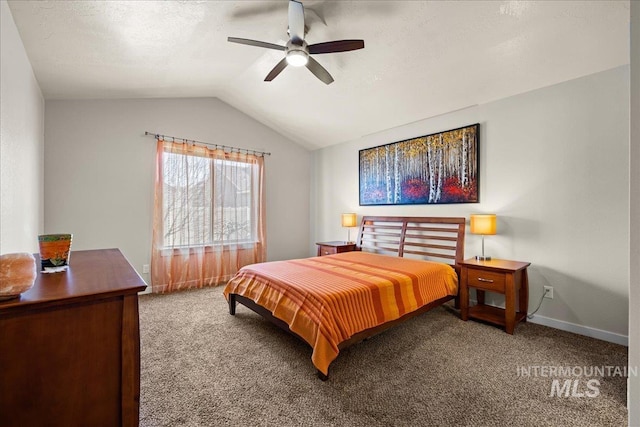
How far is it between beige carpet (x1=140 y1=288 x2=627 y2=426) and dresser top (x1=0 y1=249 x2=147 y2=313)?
3.04 ft

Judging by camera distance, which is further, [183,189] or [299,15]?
[183,189]

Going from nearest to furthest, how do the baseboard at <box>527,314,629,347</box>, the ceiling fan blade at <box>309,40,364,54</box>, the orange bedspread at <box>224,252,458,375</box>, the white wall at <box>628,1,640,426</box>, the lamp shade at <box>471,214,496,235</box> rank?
the white wall at <box>628,1,640,426</box> → the orange bedspread at <box>224,252,458,375</box> → the ceiling fan blade at <box>309,40,364,54</box> → the baseboard at <box>527,314,629,347</box> → the lamp shade at <box>471,214,496,235</box>

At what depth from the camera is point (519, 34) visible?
2.25 m

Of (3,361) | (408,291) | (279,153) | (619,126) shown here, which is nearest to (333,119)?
(279,153)

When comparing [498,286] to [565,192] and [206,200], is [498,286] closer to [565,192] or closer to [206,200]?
[565,192]

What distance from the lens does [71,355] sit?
2.93 ft

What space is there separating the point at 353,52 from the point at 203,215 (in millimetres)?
3078

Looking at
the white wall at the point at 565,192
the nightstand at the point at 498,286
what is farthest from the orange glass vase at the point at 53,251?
the white wall at the point at 565,192

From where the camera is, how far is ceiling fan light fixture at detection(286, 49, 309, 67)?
2230 millimetres

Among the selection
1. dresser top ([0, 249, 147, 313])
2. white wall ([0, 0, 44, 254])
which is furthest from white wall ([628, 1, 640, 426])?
white wall ([0, 0, 44, 254])

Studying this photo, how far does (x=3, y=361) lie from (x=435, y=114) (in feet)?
13.5

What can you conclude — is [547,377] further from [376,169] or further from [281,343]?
[376,169]

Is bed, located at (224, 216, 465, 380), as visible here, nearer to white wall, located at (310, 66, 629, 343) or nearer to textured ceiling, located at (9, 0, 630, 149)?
white wall, located at (310, 66, 629, 343)

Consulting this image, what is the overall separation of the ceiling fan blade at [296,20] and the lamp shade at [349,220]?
110 inches
